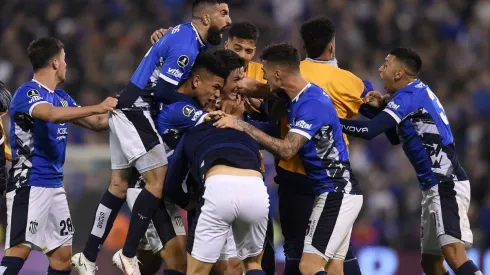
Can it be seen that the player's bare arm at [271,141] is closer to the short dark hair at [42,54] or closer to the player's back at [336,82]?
the player's back at [336,82]

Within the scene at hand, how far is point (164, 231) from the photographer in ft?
32.0

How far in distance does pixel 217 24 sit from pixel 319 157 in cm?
158

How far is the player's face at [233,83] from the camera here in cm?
944

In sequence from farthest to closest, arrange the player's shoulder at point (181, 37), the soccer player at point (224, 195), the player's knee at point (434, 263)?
the player's knee at point (434, 263) → the player's shoulder at point (181, 37) → the soccer player at point (224, 195)

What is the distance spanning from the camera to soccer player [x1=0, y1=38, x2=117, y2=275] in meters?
9.42

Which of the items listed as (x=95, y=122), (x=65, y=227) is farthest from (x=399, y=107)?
(x=65, y=227)

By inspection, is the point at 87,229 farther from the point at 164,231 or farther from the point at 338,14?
the point at 338,14

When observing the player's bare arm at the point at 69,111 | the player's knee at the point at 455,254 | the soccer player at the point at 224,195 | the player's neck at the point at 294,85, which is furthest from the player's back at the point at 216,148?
the player's knee at the point at 455,254

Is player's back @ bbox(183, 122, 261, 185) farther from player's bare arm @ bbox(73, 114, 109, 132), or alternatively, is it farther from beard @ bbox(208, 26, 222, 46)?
player's bare arm @ bbox(73, 114, 109, 132)

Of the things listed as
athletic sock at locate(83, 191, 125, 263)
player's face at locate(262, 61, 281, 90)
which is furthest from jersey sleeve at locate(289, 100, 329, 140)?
athletic sock at locate(83, 191, 125, 263)

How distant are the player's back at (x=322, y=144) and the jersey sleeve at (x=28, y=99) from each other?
222 centimetres

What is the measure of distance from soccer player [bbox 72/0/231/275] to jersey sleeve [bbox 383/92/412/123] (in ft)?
5.62

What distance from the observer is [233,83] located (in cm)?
946

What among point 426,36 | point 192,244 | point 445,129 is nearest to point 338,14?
point 426,36
